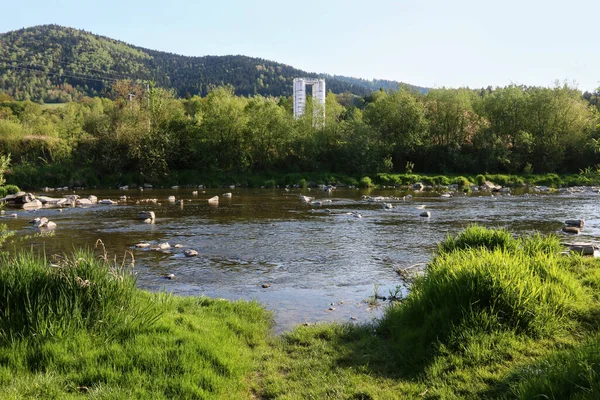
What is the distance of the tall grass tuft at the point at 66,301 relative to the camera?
6.33 metres

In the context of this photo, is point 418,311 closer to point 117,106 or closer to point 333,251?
point 333,251

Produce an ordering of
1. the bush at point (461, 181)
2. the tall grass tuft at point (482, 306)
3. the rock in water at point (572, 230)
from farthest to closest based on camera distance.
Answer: the bush at point (461, 181) → the rock in water at point (572, 230) → the tall grass tuft at point (482, 306)

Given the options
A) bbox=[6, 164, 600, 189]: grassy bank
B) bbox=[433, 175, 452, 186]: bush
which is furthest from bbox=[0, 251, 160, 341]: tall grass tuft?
bbox=[433, 175, 452, 186]: bush

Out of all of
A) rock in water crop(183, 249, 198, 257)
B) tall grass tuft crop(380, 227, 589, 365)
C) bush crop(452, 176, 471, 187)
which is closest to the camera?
tall grass tuft crop(380, 227, 589, 365)

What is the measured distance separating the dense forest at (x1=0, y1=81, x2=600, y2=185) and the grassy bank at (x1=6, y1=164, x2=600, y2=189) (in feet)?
2.10

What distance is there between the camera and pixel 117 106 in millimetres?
55969

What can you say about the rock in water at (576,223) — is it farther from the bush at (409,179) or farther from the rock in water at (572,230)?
the bush at (409,179)

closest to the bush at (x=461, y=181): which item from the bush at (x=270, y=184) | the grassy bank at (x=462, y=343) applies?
the bush at (x=270, y=184)

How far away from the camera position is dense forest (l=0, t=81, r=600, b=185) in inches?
2083

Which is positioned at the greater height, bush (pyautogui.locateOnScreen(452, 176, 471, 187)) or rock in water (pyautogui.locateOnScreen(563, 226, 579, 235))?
bush (pyautogui.locateOnScreen(452, 176, 471, 187))

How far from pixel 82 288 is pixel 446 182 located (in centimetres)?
4828

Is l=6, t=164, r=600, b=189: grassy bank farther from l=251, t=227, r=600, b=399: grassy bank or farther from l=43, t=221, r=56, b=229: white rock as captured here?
l=251, t=227, r=600, b=399: grassy bank

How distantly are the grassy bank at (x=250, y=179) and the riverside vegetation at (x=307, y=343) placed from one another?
4287 centimetres

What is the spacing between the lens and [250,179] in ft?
174
